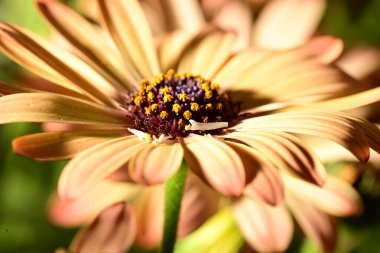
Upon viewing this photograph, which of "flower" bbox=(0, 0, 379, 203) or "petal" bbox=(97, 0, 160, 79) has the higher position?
Answer: "petal" bbox=(97, 0, 160, 79)

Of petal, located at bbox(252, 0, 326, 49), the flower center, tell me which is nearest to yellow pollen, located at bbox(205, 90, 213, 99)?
the flower center

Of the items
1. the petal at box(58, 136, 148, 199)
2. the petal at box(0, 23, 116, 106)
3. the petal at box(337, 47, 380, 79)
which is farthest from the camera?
the petal at box(337, 47, 380, 79)

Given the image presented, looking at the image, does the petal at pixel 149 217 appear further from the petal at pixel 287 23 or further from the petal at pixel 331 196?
the petal at pixel 287 23

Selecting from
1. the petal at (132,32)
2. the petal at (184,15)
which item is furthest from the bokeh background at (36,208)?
the petal at (184,15)

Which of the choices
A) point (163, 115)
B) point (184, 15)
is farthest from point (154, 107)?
point (184, 15)

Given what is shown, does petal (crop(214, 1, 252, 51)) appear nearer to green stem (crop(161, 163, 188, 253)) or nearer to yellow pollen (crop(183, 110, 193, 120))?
yellow pollen (crop(183, 110, 193, 120))
